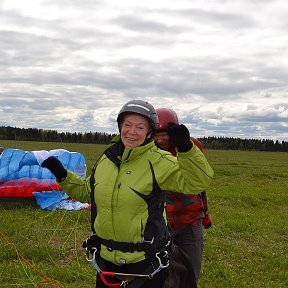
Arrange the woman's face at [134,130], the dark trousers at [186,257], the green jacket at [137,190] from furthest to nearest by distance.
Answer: the dark trousers at [186,257]
the woman's face at [134,130]
the green jacket at [137,190]

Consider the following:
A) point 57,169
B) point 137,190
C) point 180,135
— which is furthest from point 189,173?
point 57,169

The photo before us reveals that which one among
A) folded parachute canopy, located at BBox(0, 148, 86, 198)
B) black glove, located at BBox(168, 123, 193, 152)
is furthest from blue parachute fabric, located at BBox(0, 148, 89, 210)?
black glove, located at BBox(168, 123, 193, 152)

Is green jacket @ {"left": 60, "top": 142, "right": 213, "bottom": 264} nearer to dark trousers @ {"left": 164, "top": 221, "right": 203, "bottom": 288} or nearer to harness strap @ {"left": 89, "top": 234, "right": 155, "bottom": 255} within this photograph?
harness strap @ {"left": 89, "top": 234, "right": 155, "bottom": 255}

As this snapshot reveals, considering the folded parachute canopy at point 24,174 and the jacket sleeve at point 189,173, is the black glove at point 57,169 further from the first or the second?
the folded parachute canopy at point 24,174

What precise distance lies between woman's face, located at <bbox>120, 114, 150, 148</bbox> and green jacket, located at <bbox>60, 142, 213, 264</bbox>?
0.07 meters

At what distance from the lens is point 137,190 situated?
9.92 feet

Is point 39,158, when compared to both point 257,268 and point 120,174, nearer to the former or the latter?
point 257,268

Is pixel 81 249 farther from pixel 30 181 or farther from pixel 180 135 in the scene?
pixel 180 135

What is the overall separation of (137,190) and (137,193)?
2cm

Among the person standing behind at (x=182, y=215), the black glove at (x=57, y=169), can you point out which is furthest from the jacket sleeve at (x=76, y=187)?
the person standing behind at (x=182, y=215)

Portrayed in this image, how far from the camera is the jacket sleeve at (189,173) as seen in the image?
2850mm

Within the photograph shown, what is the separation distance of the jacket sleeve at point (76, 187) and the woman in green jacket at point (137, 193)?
0.34 meters

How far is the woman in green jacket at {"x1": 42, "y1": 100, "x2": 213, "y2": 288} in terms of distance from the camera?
3.02 meters

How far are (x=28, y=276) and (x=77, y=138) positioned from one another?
8508cm
